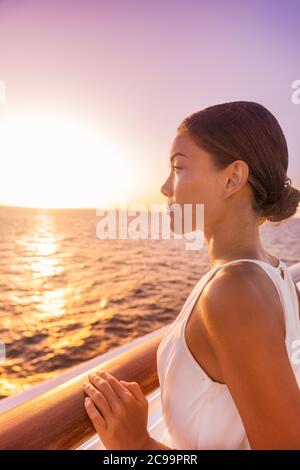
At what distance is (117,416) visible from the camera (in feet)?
2.57

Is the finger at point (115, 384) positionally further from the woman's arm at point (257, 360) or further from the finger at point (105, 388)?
the woman's arm at point (257, 360)

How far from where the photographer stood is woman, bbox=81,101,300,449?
2.10 feet

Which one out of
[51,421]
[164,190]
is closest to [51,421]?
[51,421]

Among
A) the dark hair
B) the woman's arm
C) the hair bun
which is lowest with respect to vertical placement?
the woman's arm

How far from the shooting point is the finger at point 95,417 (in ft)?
2.55

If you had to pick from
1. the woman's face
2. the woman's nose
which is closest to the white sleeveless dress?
the woman's face

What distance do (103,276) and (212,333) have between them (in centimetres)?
1971

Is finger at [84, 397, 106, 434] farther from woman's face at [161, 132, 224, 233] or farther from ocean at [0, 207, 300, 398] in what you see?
ocean at [0, 207, 300, 398]

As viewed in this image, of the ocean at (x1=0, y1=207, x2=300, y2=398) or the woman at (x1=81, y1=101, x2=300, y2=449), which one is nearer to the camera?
the woman at (x1=81, y1=101, x2=300, y2=449)

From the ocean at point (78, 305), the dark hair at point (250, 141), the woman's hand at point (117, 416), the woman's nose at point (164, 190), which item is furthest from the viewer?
the ocean at point (78, 305)

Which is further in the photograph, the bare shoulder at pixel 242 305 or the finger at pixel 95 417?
the finger at pixel 95 417

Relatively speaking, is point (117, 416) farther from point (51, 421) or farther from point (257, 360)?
point (257, 360)

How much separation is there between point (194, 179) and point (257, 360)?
1.77ft

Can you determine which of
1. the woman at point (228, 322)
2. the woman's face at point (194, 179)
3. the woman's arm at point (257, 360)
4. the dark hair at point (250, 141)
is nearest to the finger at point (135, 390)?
the woman at point (228, 322)
